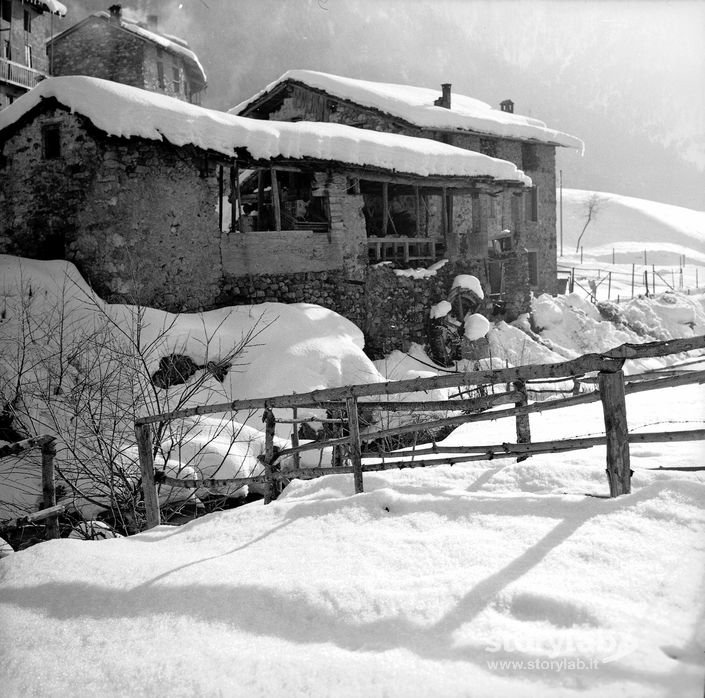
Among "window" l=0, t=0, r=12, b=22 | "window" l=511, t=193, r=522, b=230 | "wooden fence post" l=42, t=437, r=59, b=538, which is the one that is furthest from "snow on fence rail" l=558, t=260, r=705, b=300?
"wooden fence post" l=42, t=437, r=59, b=538

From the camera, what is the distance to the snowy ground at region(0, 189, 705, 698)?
1.86 meters

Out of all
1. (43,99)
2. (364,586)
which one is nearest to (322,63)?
(43,99)

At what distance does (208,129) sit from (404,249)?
5308 mm

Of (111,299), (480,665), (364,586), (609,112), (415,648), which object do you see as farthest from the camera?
(609,112)

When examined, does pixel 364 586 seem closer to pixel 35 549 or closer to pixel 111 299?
pixel 35 549

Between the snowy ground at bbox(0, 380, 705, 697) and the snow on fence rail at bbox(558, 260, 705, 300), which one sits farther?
the snow on fence rail at bbox(558, 260, 705, 300)

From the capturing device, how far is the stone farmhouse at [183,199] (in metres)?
10.1

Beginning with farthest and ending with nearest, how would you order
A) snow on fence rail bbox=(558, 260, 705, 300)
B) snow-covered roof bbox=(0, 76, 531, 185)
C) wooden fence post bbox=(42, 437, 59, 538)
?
snow on fence rail bbox=(558, 260, 705, 300) < snow-covered roof bbox=(0, 76, 531, 185) < wooden fence post bbox=(42, 437, 59, 538)

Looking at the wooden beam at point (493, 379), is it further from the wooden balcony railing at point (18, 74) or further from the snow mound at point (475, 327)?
the wooden balcony railing at point (18, 74)

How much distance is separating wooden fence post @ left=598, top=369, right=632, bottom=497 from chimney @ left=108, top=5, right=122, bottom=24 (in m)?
21.3

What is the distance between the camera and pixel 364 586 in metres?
2.42

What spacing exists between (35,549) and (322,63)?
16116 mm

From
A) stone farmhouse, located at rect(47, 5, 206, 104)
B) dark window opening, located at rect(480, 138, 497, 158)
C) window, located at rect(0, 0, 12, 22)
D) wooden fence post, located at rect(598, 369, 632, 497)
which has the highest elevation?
window, located at rect(0, 0, 12, 22)

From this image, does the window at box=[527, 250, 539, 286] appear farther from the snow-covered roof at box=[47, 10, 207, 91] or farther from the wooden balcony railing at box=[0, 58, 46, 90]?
the wooden balcony railing at box=[0, 58, 46, 90]
